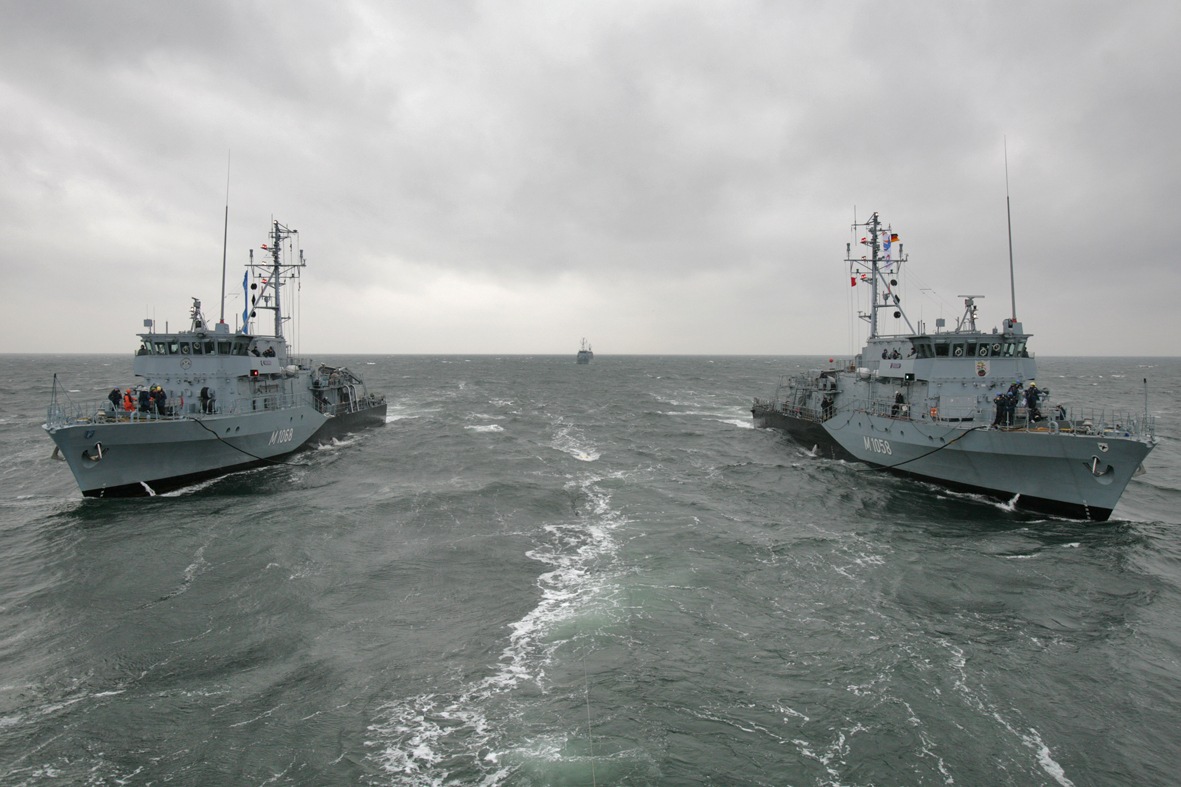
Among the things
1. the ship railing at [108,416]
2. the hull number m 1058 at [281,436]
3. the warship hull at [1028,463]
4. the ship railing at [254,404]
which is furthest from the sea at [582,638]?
the hull number m 1058 at [281,436]

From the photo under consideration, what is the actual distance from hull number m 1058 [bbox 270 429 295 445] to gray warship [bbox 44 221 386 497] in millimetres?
56

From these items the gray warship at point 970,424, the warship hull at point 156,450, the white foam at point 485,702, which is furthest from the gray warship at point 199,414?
the gray warship at point 970,424

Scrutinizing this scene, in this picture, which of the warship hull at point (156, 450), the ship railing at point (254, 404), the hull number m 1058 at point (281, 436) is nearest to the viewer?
the warship hull at point (156, 450)

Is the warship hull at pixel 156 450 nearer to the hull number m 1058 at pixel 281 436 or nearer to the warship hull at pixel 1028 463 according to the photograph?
the hull number m 1058 at pixel 281 436

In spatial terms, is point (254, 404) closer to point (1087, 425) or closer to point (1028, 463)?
point (1028, 463)

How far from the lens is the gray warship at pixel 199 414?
23094mm

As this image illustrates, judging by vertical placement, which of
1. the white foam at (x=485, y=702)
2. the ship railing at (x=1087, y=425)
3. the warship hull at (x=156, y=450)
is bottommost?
the white foam at (x=485, y=702)

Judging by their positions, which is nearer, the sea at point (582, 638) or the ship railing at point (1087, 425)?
the sea at point (582, 638)

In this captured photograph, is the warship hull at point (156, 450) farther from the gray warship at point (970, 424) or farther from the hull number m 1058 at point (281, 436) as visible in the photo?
the gray warship at point (970, 424)

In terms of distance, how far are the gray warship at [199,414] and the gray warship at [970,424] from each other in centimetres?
3010

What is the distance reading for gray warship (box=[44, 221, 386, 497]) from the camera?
75.8 feet

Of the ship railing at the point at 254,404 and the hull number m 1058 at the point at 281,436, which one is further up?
the ship railing at the point at 254,404

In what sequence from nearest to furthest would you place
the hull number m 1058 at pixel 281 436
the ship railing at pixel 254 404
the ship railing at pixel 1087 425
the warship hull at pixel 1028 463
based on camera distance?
the ship railing at pixel 1087 425 → the warship hull at pixel 1028 463 → the ship railing at pixel 254 404 → the hull number m 1058 at pixel 281 436

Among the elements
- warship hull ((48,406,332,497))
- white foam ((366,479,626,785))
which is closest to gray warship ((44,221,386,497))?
warship hull ((48,406,332,497))
